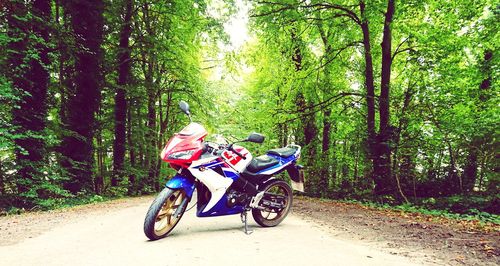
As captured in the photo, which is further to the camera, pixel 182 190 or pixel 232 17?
pixel 232 17

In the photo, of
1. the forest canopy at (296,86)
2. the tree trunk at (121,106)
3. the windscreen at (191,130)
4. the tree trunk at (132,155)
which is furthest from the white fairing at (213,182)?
the tree trunk at (132,155)

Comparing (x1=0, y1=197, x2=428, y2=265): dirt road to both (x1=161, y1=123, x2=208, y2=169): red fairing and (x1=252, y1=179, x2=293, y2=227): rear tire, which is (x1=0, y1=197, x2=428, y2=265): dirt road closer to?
(x1=252, y1=179, x2=293, y2=227): rear tire

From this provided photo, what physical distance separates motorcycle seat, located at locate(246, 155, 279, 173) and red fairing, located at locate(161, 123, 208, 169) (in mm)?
927

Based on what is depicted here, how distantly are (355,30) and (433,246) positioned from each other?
9027mm

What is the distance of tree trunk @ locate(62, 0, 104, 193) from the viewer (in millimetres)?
10000

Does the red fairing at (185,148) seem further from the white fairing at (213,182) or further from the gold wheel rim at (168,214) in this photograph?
the gold wheel rim at (168,214)

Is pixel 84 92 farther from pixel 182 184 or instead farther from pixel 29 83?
pixel 182 184

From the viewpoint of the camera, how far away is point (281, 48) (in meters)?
11.2

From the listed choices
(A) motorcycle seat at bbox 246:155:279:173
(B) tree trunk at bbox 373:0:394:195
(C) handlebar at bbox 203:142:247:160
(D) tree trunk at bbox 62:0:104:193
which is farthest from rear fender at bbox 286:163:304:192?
(D) tree trunk at bbox 62:0:104:193

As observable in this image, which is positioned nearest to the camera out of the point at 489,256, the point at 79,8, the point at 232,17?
the point at 489,256

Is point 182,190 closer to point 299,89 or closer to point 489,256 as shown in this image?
point 489,256

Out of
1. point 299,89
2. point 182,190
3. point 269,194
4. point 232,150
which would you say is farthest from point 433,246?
point 299,89

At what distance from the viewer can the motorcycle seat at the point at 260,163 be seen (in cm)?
464

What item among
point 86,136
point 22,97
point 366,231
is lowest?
point 366,231
